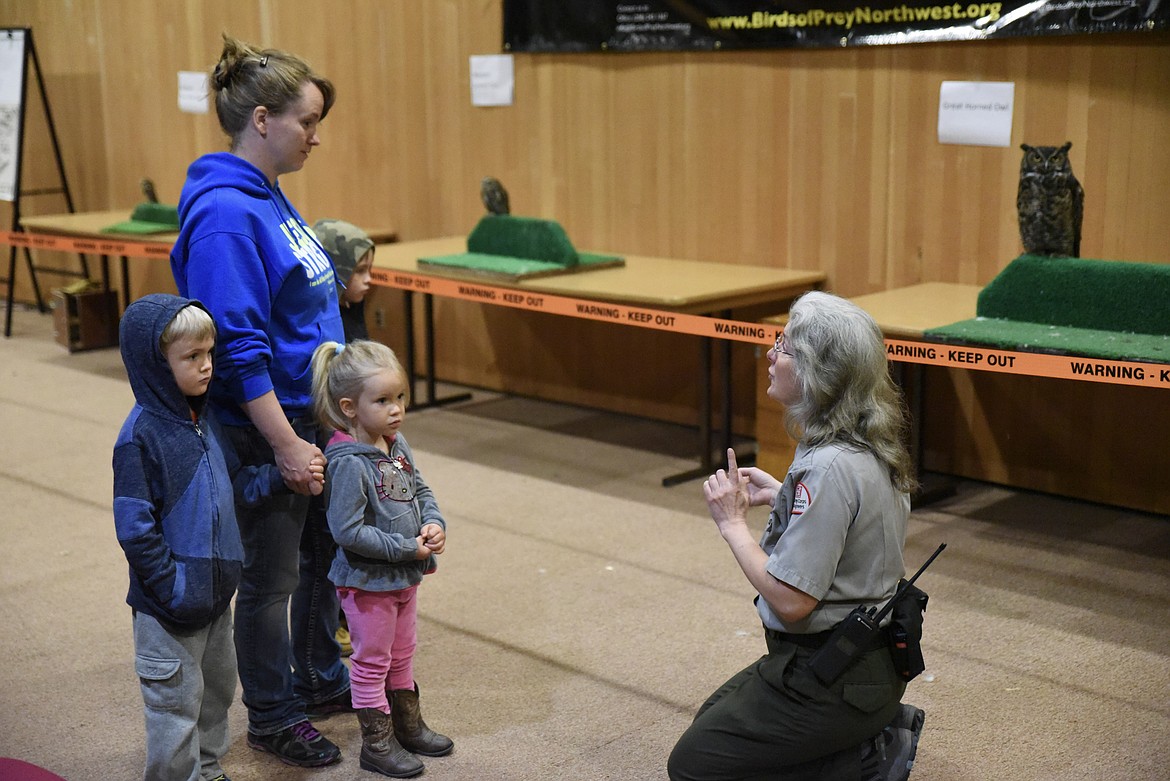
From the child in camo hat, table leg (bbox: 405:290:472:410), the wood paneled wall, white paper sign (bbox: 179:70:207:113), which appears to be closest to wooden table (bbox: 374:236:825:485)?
the wood paneled wall

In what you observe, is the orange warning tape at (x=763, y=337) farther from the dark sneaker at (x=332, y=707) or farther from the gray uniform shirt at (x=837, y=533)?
the dark sneaker at (x=332, y=707)

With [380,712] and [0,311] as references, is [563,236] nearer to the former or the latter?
[380,712]

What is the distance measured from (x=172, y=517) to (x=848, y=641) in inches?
→ 50.6

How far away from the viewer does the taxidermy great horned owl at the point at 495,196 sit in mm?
5840

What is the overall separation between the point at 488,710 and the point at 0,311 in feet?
25.1

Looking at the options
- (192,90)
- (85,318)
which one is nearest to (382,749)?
(85,318)

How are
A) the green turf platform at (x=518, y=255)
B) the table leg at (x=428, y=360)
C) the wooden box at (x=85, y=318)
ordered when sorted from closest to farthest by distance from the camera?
the green turf platform at (x=518, y=255), the table leg at (x=428, y=360), the wooden box at (x=85, y=318)

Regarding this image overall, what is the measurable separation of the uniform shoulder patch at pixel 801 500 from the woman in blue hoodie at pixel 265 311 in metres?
0.99

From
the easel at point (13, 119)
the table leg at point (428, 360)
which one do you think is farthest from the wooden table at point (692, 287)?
the easel at point (13, 119)

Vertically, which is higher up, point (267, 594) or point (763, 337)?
point (763, 337)

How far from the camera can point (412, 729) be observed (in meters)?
2.90

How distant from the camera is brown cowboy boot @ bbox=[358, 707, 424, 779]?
9.16ft

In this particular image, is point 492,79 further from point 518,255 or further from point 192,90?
point 192,90

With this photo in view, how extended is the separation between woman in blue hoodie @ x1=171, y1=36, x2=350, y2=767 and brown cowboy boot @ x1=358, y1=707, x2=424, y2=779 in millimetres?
121
